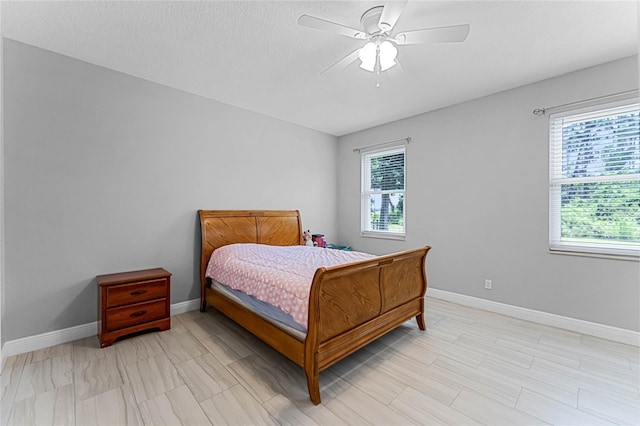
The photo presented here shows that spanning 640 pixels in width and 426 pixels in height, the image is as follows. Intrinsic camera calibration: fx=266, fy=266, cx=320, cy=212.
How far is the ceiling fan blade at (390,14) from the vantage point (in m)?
1.53

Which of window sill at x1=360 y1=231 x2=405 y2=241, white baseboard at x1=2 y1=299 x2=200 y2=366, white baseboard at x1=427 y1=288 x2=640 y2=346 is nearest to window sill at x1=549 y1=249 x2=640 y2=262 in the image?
white baseboard at x1=427 y1=288 x2=640 y2=346

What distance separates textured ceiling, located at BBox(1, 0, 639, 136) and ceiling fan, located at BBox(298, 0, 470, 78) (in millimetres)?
134

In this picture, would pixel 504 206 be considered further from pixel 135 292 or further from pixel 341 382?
pixel 135 292

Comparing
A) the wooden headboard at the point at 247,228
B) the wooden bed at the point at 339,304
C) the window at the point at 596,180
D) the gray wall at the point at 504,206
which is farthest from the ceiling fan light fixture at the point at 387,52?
the wooden headboard at the point at 247,228

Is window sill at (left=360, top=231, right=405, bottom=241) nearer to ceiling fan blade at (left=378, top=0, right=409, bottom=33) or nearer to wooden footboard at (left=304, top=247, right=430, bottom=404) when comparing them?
wooden footboard at (left=304, top=247, right=430, bottom=404)

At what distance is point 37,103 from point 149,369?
247cm

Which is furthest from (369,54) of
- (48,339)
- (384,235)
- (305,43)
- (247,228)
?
(48,339)

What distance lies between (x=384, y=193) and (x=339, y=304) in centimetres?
289

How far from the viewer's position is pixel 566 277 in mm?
2748

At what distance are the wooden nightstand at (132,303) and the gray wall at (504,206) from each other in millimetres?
3230

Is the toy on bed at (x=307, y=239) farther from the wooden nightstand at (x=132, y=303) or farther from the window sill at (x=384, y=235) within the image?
the wooden nightstand at (x=132, y=303)

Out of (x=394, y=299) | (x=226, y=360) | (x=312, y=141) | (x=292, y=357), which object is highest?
(x=312, y=141)

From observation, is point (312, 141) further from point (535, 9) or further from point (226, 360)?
point (226, 360)

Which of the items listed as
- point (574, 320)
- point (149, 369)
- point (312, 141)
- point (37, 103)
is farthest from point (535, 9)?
point (37, 103)
